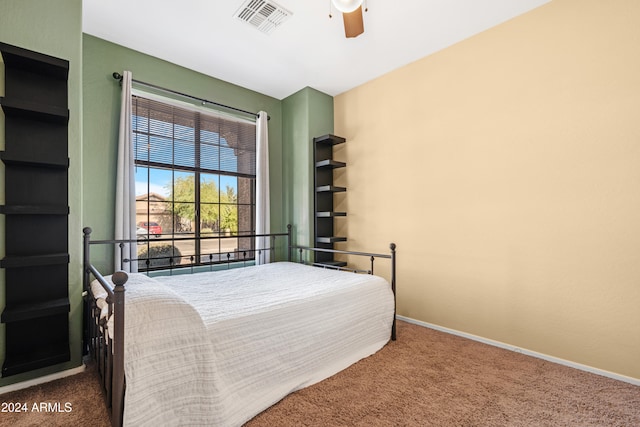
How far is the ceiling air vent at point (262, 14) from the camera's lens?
7.23 feet

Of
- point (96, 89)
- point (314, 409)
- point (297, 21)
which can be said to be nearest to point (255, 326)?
point (314, 409)

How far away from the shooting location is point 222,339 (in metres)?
1.46

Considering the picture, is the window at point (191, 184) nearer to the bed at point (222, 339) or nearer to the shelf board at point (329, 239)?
the bed at point (222, 339)

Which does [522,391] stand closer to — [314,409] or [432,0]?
[314,409]

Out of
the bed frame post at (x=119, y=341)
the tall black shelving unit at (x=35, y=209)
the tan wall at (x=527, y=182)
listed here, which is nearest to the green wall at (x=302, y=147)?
the tan wall at (x=527, y=182)

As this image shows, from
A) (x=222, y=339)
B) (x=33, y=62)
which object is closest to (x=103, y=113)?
(x=33, y=62)

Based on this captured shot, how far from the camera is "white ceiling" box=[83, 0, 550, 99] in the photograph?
7.30 ft

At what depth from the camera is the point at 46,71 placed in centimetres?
190

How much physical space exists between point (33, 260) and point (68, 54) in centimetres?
136

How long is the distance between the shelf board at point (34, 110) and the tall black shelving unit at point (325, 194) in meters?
2.33

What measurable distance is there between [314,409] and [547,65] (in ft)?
9.33

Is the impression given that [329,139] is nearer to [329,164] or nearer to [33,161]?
[329,164]

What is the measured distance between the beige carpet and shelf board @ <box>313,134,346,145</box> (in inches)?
92.4

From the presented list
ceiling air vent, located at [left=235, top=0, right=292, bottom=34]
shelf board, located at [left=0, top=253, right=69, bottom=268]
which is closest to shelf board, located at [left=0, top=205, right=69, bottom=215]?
shelf board, located at [left=0, top=253, right=69, bottom=268]
